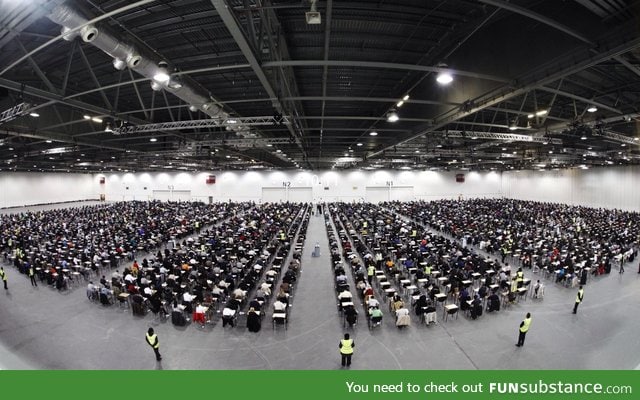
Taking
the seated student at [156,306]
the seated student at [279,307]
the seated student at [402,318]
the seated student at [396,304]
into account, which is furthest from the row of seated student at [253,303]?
the seated student at [402,318]

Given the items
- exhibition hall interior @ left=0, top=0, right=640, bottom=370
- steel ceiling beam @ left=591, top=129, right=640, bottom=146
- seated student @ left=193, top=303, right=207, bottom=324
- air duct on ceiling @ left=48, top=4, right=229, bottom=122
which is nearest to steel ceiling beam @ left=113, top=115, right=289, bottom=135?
exhibition hall interior @ left=0, top=0, right=640, bottom=370

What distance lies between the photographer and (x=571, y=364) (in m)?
7.97

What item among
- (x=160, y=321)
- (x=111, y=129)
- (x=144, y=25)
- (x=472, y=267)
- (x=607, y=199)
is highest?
(x=144, y=25)

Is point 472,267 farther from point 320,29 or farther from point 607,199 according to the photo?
point 607,199

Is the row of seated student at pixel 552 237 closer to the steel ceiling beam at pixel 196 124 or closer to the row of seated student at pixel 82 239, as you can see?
the steel ceiling beam at pixel 196 124

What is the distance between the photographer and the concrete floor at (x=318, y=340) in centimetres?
809

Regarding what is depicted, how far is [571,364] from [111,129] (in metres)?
19.7

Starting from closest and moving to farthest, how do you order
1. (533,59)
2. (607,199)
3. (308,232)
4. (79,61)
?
(533,59)
(79,61)
(308,232)
(607,199)

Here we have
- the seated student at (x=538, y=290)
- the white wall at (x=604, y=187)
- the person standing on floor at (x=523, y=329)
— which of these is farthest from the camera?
the white wall at (x=604, y=187)

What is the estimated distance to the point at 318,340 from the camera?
9234 millimetres

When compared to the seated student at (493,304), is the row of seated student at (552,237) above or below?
above

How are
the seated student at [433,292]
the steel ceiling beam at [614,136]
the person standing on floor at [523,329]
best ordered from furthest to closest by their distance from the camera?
1. the steel ceiling beam at [614,136]
2. the seated student at [433,292]
3. the person standing on floor at [523,329]

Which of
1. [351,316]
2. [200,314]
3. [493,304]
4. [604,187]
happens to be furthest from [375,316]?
[604,187]

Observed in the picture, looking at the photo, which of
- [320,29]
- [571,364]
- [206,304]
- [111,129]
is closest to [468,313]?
[571,364]
